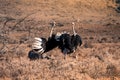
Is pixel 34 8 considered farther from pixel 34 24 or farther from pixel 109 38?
pixel 109 38

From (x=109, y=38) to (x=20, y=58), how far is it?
9.97 meters

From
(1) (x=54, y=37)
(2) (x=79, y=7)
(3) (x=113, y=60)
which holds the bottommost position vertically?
(2) (x=79, y=7)

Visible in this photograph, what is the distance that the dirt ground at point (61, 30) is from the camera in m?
13.4

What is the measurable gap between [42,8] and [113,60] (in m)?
19.4

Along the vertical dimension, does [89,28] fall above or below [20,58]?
below

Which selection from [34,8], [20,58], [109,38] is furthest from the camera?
[34,8]

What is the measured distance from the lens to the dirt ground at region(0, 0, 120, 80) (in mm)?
13391

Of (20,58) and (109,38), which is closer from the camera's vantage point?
(20,58)

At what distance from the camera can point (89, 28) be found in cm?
2766

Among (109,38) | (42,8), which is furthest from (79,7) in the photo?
(109,38)

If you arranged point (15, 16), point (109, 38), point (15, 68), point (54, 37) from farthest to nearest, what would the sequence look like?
point (15, 16)
point (109, 38)
point (15, 68)
point (54, 37)

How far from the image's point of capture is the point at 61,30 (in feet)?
87.2

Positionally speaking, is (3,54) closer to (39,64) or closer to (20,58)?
(20,58)

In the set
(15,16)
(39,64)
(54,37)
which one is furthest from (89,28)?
(54,37)
